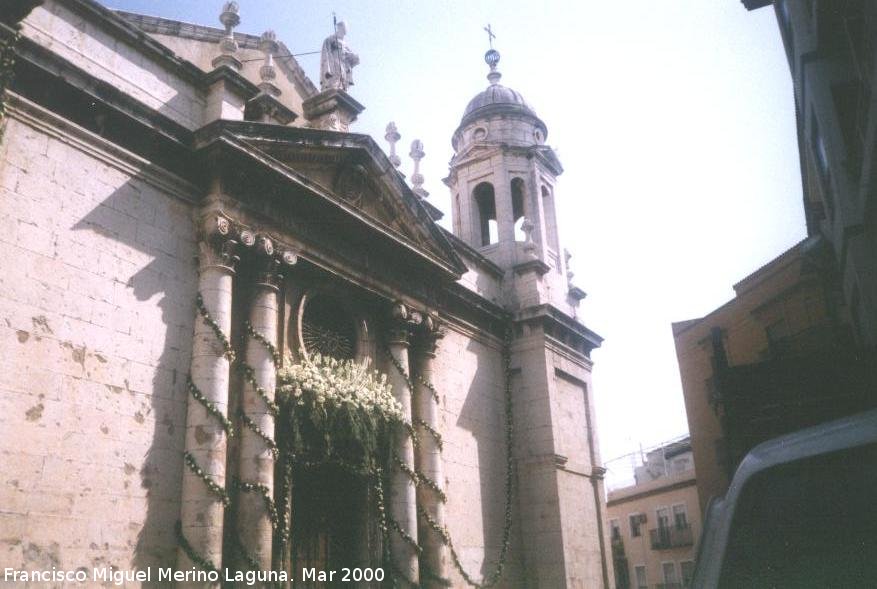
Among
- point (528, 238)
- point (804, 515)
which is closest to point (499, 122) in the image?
point (528, 238)

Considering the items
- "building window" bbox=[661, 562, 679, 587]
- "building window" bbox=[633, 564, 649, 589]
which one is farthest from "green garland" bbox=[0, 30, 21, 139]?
"building window" bbox=[633, 564, 649, 589]

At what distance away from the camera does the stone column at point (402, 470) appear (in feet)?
39.4

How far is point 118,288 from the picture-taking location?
9.10 m

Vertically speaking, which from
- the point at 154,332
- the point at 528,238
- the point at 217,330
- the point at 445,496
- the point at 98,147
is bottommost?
the point at 445,496

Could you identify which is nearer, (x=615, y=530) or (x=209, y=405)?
(x=209, y=405)

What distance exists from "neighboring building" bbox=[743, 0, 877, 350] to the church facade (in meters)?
6.64

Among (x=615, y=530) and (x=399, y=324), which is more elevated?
(x=399, y=324)

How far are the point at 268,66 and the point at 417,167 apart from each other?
5.16 m

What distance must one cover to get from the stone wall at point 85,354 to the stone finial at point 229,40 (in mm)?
2611

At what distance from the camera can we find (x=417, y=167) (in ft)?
55.3

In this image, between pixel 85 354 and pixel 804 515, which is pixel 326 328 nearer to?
pixel 85 354

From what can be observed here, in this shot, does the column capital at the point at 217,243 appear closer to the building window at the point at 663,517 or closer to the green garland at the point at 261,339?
the green garland at the point at 261,339

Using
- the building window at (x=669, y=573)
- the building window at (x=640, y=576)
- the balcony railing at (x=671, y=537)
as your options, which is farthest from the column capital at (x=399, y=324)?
the building window at (x=640, y=576)

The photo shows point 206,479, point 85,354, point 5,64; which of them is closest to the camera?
point 5,64
